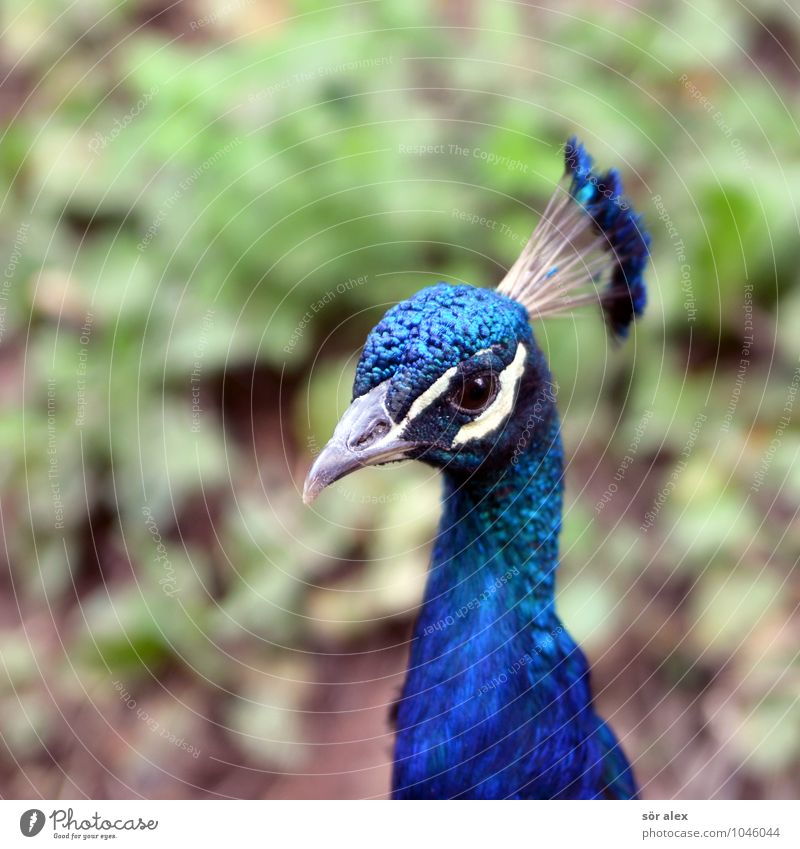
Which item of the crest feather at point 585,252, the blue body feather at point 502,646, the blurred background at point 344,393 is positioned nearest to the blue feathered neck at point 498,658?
the blue body feather at point 502,646

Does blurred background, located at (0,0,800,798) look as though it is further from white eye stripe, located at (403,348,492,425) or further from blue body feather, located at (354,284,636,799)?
white eye stripe, located at (403,348,492,425)

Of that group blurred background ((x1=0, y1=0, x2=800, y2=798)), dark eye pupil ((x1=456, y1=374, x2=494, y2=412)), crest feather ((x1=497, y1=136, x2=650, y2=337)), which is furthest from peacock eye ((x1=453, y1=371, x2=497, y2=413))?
blurred background ((x1=0, y1=0, x2=800, y2=798))

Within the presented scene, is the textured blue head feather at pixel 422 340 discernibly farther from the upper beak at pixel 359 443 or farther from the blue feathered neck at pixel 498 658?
the blue feathered neck at pixel 498 658

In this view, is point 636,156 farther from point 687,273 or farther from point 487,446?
point 487,446

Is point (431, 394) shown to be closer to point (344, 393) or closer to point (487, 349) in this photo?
point (487, 349)

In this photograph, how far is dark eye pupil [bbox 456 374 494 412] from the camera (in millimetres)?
822

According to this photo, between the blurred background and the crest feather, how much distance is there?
22.2 inches

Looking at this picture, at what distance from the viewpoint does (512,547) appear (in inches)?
36.9

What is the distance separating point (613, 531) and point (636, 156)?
2.04 feet

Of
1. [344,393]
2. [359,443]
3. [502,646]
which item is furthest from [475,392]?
[344,393]

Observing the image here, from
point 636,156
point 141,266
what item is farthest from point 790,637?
point 141,266

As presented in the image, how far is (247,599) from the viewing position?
67.3 inches

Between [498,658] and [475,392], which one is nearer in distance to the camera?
[475,392]

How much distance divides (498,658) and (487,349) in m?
0.30
